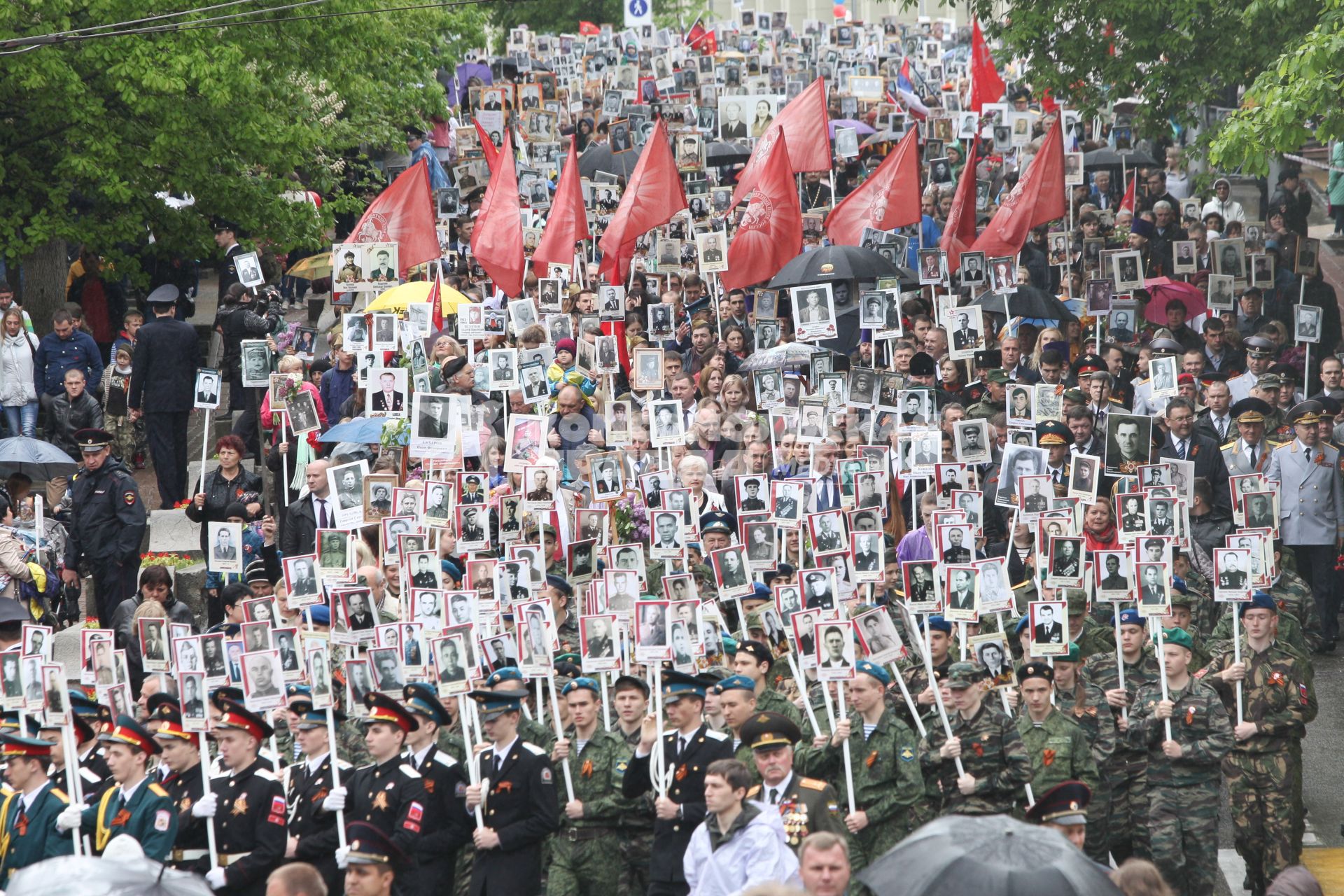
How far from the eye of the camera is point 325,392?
1875 cm

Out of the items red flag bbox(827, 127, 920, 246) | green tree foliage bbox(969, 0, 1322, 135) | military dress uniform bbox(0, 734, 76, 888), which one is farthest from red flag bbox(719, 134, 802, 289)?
military dress uniform bbox(0, 734, 76, 888)

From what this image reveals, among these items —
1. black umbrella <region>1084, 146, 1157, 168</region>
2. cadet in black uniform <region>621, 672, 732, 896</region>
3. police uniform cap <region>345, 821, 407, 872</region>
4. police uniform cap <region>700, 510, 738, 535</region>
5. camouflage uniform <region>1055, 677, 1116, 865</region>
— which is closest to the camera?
police uniform cap <region>345, 821, 407, 872</region>

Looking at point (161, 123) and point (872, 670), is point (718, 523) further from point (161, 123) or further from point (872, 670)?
point (161, 123)

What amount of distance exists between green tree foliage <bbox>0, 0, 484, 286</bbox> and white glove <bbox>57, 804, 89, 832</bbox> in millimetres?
10586

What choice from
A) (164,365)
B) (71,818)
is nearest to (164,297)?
(164,365)

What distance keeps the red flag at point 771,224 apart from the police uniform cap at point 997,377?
3.64 m

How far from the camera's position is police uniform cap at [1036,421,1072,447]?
15.3 meters

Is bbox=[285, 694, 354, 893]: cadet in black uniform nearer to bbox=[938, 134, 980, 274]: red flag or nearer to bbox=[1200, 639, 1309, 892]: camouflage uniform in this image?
bbox=[1200, 639, 1309, 892]: camouflage uniform

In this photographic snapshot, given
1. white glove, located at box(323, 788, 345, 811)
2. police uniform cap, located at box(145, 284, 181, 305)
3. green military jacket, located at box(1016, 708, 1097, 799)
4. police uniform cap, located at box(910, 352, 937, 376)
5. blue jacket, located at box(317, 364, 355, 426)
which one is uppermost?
police uniform cap, located at box(145, 284, 181, 305)

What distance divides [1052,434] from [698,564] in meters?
2.98

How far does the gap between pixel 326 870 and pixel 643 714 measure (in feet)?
6.61

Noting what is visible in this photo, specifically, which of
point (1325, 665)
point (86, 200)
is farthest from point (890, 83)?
point (1325, 665)

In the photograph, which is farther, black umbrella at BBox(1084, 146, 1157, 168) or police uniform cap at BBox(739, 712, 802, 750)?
black umbrella at BBox(1084, 146, 1157, 168)

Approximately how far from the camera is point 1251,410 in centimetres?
1591
